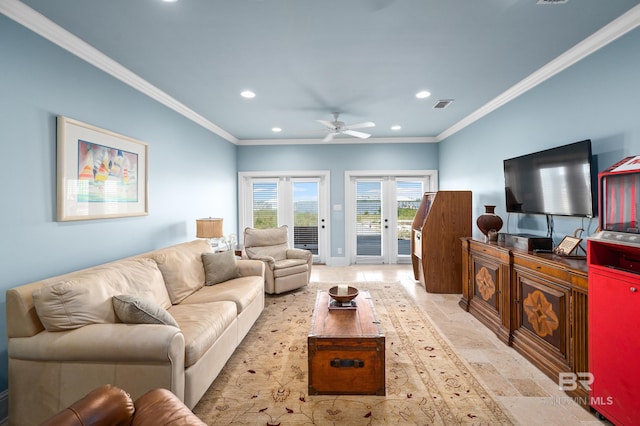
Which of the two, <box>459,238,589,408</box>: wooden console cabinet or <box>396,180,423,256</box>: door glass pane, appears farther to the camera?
<box>396,180,423,256</box>: door glass pane

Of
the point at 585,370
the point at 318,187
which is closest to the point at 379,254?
the point at 318,187

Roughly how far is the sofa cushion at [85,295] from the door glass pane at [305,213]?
4.15 m

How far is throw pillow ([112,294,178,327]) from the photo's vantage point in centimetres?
187

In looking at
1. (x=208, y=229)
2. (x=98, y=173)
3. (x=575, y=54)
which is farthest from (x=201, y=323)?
(x=575, y=54)

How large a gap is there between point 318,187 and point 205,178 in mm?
2444

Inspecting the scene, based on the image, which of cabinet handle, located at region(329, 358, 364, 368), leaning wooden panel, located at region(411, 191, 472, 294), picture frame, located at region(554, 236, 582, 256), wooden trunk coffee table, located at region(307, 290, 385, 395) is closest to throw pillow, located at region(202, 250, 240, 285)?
wooden trunk coffee table, located at region(307, 290, 385, 395)

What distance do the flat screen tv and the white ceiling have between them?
0.88m

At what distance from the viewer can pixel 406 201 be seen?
631 centimetres

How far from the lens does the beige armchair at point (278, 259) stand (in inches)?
164

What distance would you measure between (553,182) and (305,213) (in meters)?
4.47

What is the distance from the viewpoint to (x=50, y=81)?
7.29ft

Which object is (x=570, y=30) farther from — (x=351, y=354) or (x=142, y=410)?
(x=142, y=410)

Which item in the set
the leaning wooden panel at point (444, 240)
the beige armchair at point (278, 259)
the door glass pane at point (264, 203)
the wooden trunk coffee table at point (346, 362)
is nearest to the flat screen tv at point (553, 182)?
the leaning wooden panel at point (444, 240)

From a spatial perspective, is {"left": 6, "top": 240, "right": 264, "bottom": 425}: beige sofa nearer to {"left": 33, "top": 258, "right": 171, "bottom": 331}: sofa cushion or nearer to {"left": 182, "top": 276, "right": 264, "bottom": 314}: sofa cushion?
{"left": 33, "top": 258, "right": 171, "bottom": 331}: sofa cushion
